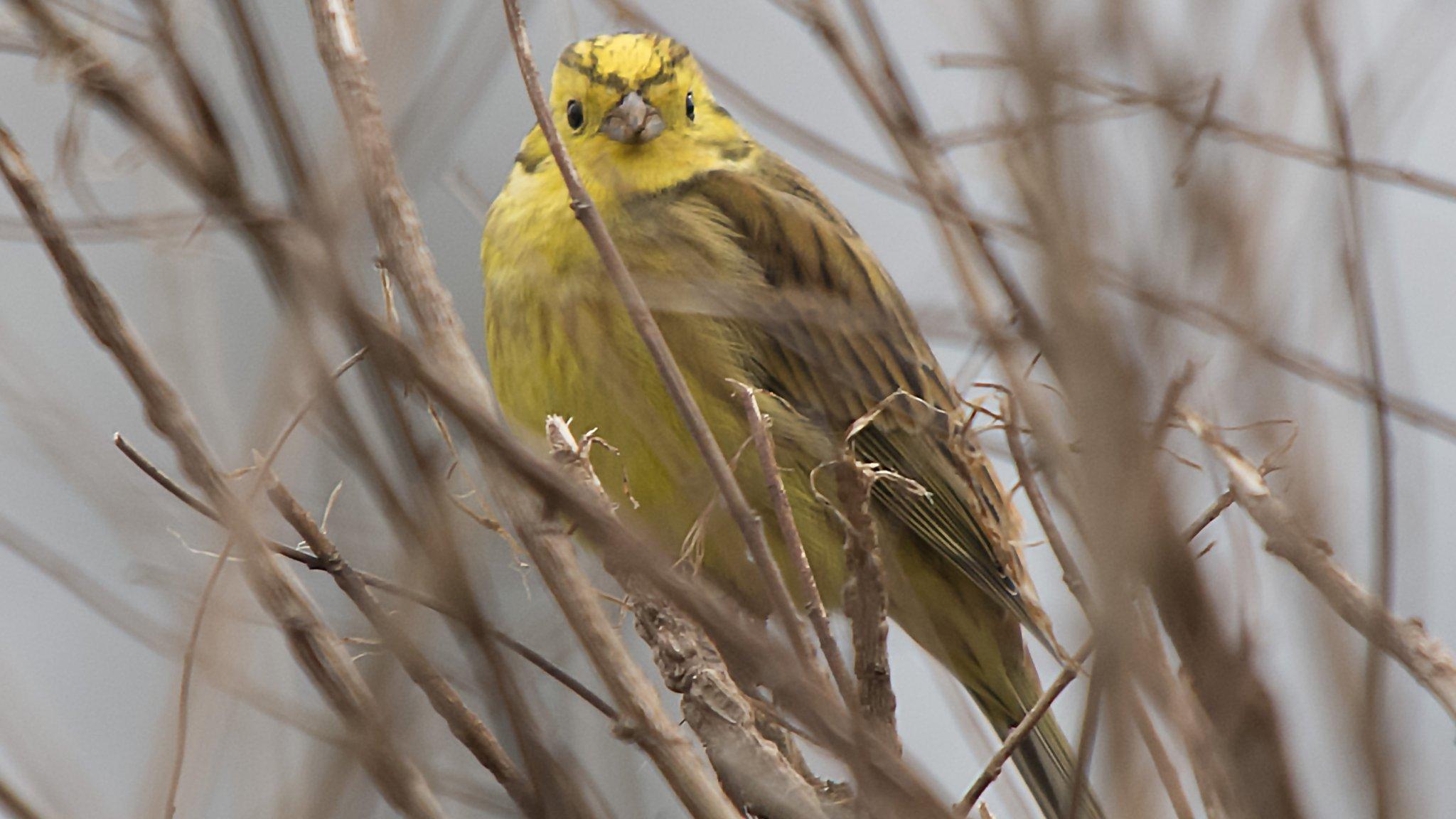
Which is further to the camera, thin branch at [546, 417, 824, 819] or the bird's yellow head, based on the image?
the bird's yellow head

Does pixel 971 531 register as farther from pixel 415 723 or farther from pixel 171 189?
pixel 415 723

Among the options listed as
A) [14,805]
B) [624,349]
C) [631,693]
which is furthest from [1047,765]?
[14,805]

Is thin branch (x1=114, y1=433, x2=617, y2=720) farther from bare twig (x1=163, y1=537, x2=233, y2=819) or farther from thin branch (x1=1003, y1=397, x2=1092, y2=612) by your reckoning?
thin branch (x1=1003, y1=397, x2=1092, y2=612)

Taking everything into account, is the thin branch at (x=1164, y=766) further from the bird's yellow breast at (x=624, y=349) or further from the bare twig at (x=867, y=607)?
the bird's yellow breast at (x=624, y=349)

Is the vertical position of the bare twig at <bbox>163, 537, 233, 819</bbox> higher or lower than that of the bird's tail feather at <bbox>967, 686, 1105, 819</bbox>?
higher

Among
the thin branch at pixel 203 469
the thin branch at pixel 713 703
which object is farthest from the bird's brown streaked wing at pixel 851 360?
the thin branch at pixel 203 469

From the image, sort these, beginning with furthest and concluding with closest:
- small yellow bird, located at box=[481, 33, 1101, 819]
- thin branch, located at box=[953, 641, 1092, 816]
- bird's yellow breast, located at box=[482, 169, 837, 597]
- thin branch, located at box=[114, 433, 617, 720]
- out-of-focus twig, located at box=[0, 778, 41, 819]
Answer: small yellow bird, located at box=[481, 33, 1101, 819], bird's yellow breast, located at box=[482, 169, 837, 597], thin branch, located at box=[953, 641, 1092, 816], thin branch, located at box=[114, 433, 617, 720], out-of-focus twig, located at box=[0, 778, 41, 819]

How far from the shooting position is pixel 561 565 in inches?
55.5

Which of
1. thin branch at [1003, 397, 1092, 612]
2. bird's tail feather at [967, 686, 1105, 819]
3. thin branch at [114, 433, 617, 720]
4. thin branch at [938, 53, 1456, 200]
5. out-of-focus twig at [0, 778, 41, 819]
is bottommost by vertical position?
bird's tail feather at [967, 686, 1105, 819]

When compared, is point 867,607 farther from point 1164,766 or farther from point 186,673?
point 186,673

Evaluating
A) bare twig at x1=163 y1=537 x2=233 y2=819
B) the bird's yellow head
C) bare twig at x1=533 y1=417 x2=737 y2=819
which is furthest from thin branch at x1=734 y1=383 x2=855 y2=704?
the bird's yellow head

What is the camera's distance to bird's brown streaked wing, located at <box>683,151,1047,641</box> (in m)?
3.23

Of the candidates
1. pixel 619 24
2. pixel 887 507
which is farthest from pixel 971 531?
pixel 619 24

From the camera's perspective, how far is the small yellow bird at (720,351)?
9.81ft
